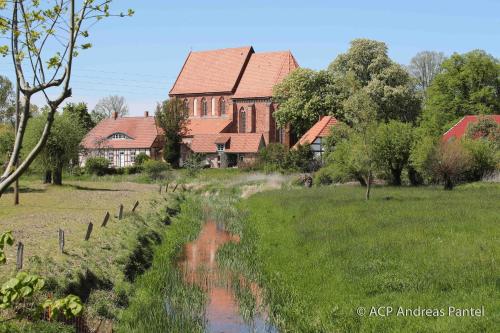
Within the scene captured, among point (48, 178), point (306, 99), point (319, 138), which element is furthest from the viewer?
point (306, 99)

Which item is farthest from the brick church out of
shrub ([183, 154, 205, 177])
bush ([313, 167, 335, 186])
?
bush ([313, 167, 335, 186])

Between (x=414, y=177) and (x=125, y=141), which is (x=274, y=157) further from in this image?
(x=125, y=141)

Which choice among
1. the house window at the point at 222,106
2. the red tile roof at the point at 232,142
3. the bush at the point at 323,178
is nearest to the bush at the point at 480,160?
the bush at the point at 323,178

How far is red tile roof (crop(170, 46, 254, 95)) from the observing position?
93.1 meters

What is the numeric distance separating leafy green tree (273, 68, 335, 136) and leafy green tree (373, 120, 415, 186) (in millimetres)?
26794

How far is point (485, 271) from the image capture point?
51.4 ft

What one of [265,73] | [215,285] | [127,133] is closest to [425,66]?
[265,73]

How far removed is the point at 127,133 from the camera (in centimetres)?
8600

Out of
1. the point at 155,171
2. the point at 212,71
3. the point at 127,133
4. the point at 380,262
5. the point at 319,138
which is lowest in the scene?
the point at 380,262

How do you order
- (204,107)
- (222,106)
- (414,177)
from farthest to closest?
(204,107)
(222,106)
(414,177)

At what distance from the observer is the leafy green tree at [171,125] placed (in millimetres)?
80750

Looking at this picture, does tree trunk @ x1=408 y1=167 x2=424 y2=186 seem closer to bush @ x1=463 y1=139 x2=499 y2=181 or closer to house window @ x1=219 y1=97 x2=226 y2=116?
bush @ x1=463 y1=139 x2=499 y2=181

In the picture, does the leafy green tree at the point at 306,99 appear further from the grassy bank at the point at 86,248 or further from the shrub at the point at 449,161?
the grassy bank at the point at 86,248

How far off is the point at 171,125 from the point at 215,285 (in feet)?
206
